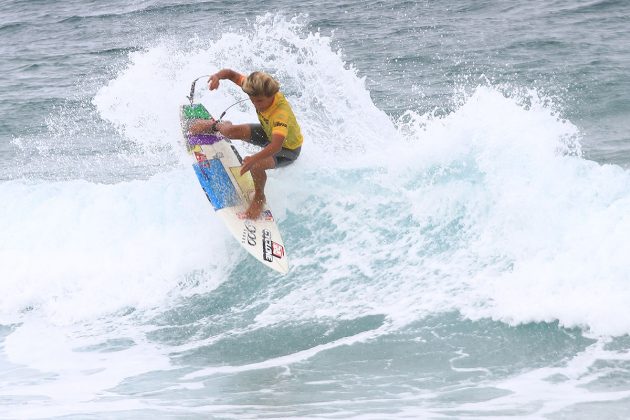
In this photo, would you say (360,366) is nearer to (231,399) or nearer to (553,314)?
(231,399)

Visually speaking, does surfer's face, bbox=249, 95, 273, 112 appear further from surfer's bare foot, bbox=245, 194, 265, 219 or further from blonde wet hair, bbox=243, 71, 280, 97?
surfer's bare foot, bbox=245, 194, 265, 219

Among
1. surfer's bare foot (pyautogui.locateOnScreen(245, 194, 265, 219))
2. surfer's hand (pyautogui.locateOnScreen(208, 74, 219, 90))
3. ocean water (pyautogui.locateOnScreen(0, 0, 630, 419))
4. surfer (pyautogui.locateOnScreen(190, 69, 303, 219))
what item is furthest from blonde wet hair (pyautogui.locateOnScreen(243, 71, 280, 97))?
ocean water (pyautogui.locateOnScreen(0, 0, 630, 419))

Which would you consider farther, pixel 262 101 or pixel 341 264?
pixel 341 264

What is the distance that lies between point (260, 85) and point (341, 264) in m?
2.12

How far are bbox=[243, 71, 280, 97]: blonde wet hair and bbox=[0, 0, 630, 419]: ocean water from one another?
188cm

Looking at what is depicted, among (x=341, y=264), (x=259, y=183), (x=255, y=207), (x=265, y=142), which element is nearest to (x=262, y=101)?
(x=265, y=142)

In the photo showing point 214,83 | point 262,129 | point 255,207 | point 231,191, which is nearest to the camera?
point 214,83

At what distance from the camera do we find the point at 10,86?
59.5ft

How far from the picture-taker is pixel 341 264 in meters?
8.88

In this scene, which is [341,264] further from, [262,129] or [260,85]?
[260,85]

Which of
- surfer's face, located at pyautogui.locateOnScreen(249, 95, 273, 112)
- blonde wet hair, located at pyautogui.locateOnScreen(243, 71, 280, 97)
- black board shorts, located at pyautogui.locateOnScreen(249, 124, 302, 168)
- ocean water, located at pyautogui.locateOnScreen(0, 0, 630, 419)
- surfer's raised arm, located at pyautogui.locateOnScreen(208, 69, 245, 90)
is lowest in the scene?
ocean water, located at pyautogui.locateOnScreen(0, 0, 630, 419)

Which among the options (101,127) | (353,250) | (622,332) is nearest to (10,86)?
(101,127)

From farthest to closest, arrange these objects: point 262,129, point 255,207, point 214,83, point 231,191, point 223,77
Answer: point 231,191 → point 255,207 → point 262,129 → point 223,77 → point 214,83

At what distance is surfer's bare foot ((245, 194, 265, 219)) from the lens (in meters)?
8.82
